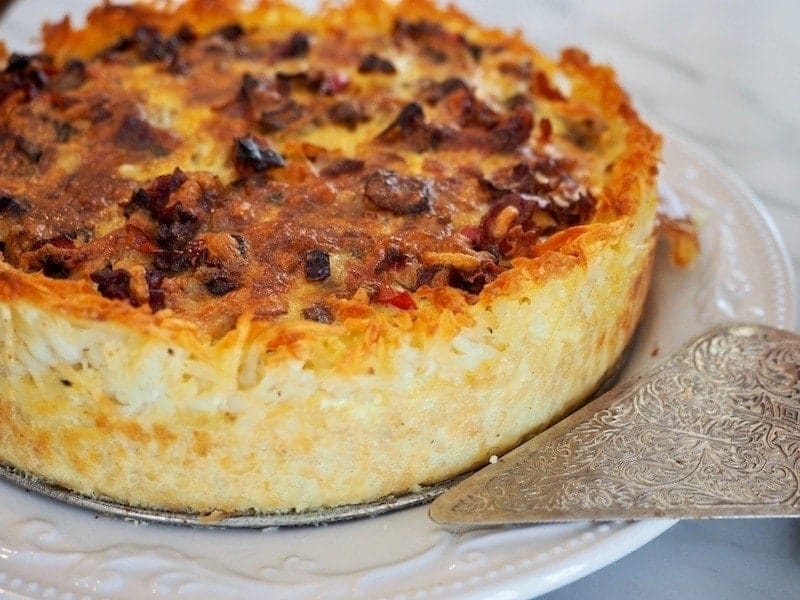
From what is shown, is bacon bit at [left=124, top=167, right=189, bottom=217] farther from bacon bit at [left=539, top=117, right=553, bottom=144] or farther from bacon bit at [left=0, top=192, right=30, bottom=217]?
bacon bit at [left=539, top=117, right=553, bottom=144]

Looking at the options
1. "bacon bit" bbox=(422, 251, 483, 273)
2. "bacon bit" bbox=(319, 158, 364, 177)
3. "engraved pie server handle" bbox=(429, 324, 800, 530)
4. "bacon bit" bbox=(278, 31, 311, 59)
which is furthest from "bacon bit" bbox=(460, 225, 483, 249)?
"bacon bit" bbox=(278, 31, 311, 59)

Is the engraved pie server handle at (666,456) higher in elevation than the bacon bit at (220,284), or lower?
lower

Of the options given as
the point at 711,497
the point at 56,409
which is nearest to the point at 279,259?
the point at 56,409

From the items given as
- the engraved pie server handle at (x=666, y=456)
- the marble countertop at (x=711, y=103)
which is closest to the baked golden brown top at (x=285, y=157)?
the engraved pie server handle at (x=666, y=456)

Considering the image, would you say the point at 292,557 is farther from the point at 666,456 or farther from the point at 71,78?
the point at 71,78

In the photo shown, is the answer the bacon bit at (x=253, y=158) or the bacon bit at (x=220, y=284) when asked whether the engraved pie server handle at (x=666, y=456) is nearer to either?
the bacon bit at (x=220, y=284)

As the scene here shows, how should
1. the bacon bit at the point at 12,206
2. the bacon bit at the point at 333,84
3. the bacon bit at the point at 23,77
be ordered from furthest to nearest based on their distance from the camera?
1. the bacon bit at the point at 333,84
2. the bacon bit at the point at 23,77
3. the bacon bit at the point at 12,206
